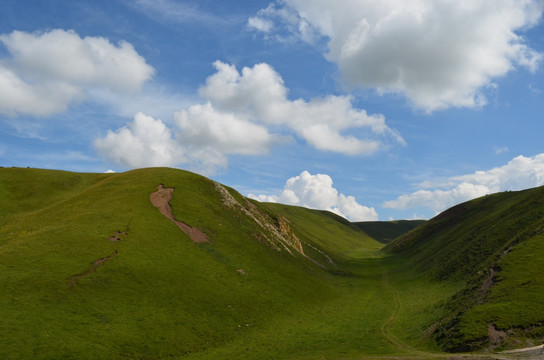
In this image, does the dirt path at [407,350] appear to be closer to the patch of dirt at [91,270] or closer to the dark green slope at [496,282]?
the dark green slope at [496,282]

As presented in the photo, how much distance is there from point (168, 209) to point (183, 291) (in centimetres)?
2873

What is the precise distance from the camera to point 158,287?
49.5m

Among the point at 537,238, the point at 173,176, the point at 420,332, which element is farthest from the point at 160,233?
the point at 537,238

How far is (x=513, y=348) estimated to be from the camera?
1367 inches

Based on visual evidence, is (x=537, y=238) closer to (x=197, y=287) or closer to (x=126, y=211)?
(x=197, y=287)

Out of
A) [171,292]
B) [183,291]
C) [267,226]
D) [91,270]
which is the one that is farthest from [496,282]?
[91,270]

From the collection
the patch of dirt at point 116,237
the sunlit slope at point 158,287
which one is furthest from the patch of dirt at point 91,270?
the patch of dirt at point 116,237

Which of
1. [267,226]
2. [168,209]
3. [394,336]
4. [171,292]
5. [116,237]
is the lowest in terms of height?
[394,336]

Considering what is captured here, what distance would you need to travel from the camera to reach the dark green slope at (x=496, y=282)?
3750 cm

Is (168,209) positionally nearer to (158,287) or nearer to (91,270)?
(91,270)

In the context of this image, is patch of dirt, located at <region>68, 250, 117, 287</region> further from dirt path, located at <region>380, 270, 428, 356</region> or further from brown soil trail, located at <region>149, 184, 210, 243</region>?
dirt path, located at <region>380, 270, 428, 356</region>

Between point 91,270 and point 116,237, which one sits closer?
point 91,270

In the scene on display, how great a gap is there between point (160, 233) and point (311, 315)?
33.2 m

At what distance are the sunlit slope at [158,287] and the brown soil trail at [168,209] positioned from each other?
1.41 meters
